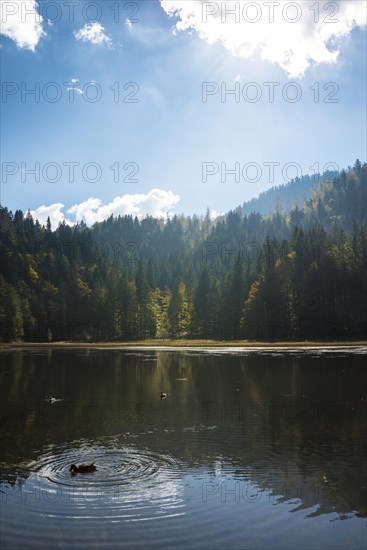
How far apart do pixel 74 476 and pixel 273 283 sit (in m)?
114

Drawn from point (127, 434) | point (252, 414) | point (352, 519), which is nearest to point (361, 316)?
point (252, 414)

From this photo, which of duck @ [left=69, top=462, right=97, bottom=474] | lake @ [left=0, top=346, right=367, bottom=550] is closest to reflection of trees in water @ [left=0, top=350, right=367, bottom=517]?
lake @ [left=0, top=346, right=367, bottom=550]

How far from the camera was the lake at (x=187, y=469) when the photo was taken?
1397cm

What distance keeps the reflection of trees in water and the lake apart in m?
0.09

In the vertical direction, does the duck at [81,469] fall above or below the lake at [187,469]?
above

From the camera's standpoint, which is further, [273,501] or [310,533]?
[273,501]

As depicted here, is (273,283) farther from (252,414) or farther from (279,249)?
(252,414)

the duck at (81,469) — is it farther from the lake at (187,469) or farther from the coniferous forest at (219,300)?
the coniferous forest at (219,300)

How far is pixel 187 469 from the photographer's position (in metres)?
20.1

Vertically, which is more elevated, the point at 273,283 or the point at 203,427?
the point at 273,283

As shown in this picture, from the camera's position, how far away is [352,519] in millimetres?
14812

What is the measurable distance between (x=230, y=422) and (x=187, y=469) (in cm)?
946

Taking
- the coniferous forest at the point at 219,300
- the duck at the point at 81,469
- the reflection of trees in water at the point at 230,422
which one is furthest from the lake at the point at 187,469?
the coniferous forest at the point at 219,300

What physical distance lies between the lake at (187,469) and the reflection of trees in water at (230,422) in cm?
9
